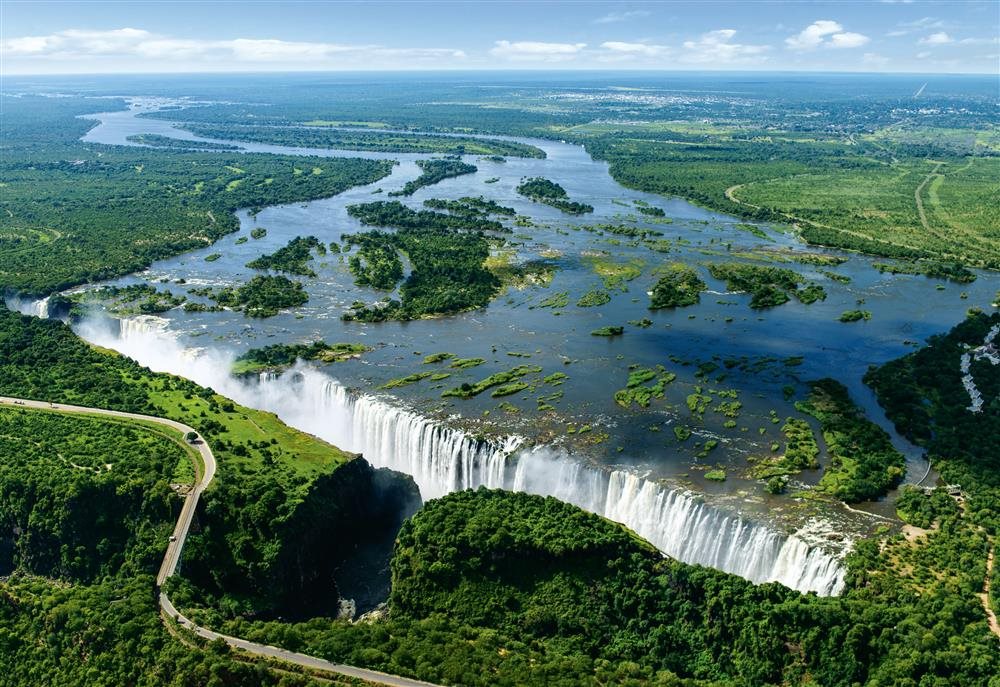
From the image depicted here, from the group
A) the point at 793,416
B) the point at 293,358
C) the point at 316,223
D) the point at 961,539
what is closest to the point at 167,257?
the point at 316,223

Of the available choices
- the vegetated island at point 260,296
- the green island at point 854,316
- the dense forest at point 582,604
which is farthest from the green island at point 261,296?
the green island at point 854,316

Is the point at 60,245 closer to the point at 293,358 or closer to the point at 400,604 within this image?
the point at 293,358

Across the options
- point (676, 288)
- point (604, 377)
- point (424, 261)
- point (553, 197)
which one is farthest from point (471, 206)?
point (604, 377)

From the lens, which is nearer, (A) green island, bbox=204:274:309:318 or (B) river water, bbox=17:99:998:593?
(B) river water, bbox=17:99:998:593

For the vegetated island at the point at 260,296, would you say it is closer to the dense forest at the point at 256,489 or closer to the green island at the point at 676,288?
the dense forest at the point at 256,489

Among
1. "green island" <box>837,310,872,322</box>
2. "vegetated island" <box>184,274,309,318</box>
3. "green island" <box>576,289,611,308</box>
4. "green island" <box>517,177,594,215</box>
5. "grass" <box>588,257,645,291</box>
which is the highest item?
Result: "green island" <box>517,177,594,215</box>

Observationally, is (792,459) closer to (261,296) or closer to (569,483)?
(569,483)

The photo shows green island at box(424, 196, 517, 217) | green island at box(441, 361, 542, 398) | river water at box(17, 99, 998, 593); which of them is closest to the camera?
river water at box(17, 99, 998, 593)

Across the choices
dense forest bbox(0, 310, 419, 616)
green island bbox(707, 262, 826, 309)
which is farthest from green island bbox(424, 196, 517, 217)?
dense forest bbox(0, 310, 419, 616)

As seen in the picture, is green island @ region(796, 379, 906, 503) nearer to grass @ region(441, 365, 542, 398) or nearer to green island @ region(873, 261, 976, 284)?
grass @ region(441, 365, 542, 398)
